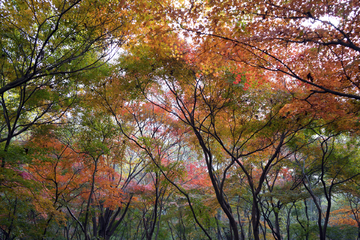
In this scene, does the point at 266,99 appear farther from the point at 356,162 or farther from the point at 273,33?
the point at 356,162

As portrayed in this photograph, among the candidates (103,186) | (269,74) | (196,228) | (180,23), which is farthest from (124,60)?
(196,228)

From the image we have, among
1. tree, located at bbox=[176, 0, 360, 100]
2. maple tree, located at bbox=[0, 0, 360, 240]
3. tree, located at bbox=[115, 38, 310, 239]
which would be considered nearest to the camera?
tree, located at bbox=[176, 0, 360, 100]

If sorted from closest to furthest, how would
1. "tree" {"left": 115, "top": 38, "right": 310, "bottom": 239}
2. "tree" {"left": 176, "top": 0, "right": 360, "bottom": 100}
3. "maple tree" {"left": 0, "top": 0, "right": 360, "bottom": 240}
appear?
"tree" {"left": 176, "top": 0, "right": 360, "bottom": 100} < "maple tree" {"left": 0, "top": 0, "right": 360, "bottom": 240} < "tree" {"left": 115, "top": 38, "right": 310, "bottom": 239}

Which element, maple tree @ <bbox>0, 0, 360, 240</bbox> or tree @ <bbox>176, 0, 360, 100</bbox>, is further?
maple tree @ <bbox>0, 0, 360, 240</bbox>

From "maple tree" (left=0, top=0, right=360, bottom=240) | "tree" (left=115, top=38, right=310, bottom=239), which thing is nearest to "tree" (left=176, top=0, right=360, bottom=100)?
"maple tree" (left=0, top=0, right=360, bottom=240)

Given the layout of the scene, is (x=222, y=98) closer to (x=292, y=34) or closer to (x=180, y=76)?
(x=180, y=76)

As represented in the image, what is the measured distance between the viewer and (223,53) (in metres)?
4.22

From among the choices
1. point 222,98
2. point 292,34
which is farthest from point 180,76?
point 292,34

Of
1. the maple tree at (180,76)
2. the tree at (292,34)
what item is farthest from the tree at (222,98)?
the tree at (292,34)

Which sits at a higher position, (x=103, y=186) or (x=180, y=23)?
(x=180, y=23)

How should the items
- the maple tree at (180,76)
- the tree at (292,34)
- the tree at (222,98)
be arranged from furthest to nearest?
the tree at (222,98), the maple tree at (180,76), the tree at (292,34)

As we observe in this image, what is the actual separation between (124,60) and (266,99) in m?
3.86

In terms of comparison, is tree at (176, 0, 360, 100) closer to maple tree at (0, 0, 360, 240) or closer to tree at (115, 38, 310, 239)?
maple tree at (0, 0, 360, 240)

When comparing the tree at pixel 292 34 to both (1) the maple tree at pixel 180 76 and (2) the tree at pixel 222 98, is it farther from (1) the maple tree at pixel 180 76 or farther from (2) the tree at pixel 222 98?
(2) the tree at pixel 222 98
